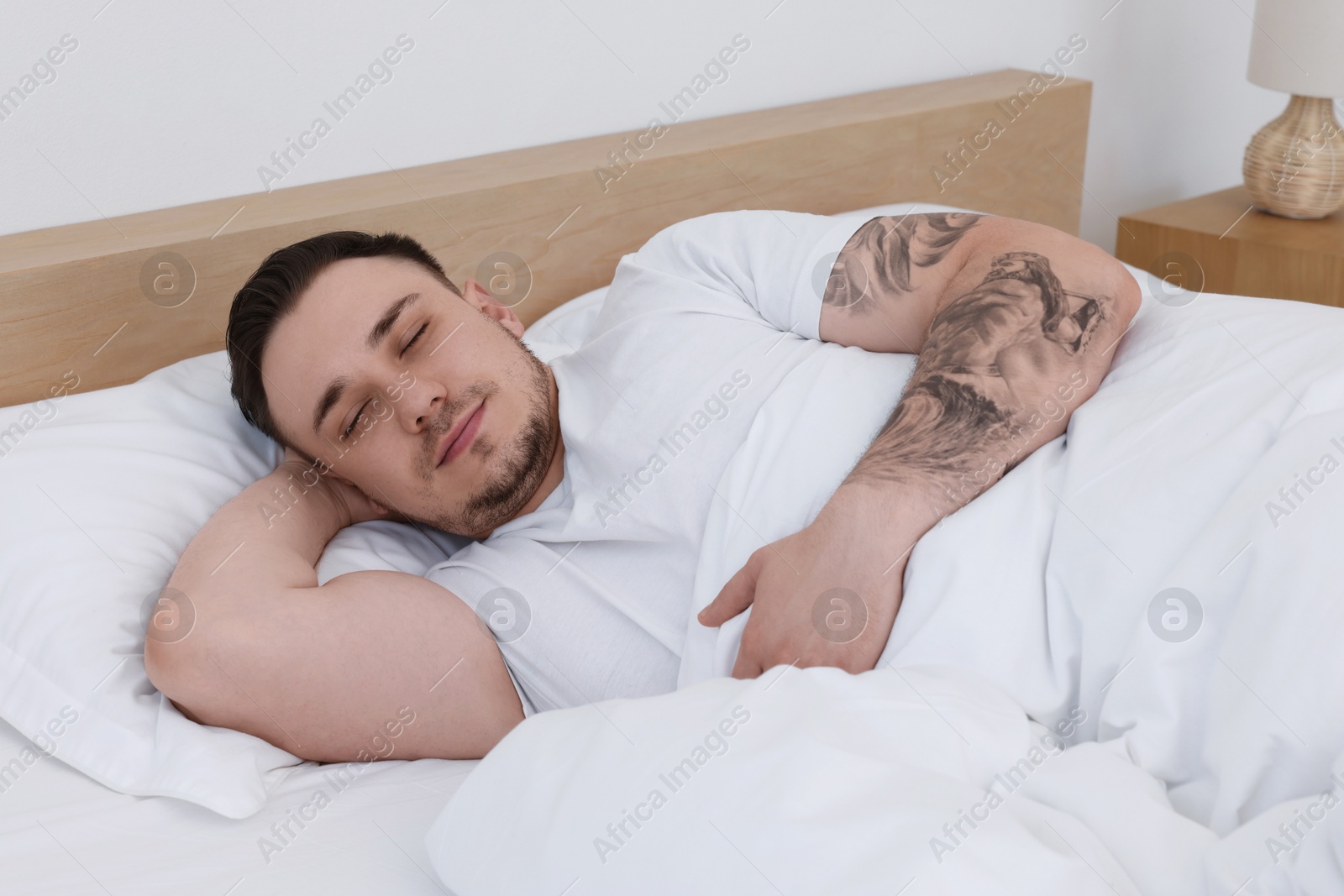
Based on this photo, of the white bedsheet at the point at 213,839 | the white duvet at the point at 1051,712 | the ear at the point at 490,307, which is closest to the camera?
the white duvet at the point at 1051,712

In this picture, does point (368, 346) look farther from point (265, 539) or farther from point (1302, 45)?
point (1302, 45)

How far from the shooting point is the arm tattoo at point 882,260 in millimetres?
1075

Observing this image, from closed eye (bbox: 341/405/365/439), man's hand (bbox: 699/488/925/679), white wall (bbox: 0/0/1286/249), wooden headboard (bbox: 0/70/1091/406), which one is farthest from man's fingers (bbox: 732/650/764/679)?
white wall (bbox: 0/0/1286/249)

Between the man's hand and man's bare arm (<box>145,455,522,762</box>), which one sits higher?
the man's hand

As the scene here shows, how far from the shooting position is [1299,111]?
188 cm

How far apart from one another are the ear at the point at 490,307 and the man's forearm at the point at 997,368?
0.49 m

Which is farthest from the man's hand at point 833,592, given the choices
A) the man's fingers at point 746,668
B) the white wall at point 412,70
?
the white wall at point 412,70

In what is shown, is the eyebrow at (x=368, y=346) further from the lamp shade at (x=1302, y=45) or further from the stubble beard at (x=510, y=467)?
the lamp shade at (x=1302, y=45)

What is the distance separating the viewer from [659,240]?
1.17 meters

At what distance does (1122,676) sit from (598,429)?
540 mm

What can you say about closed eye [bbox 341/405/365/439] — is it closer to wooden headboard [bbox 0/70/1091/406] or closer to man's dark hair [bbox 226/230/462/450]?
man's dark hair [bbox 226/230/462/450]

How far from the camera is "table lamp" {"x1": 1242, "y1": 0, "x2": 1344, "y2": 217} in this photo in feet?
5.72

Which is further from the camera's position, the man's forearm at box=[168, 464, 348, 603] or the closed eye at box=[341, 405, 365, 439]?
the closed eye at box=[341, 405, 365, 439]

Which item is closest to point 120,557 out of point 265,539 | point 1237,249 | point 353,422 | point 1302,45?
point 265,539
